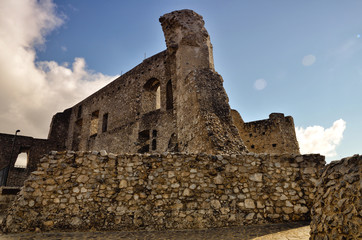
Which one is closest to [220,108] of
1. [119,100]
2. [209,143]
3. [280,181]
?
[209,143]

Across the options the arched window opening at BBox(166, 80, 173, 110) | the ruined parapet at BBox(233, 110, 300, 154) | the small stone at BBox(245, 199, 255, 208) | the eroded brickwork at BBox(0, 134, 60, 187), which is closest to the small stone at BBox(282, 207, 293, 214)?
the small stone at BBox(245, 199, 255, 208)

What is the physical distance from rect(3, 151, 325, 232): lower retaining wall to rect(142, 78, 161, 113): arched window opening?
8.50 metres

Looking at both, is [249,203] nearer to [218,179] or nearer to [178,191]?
[218,179]

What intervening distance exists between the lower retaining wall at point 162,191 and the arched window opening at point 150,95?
8.50 meters

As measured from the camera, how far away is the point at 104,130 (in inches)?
579

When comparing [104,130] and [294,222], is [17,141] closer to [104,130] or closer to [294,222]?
[104,130]

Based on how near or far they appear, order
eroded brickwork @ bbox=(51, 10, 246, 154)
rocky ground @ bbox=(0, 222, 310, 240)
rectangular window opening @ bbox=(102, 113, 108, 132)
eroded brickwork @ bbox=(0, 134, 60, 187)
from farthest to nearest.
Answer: eroded brickwork @ bbox=(0, 134, 60, 187) < rectangular window opening @ bbox=(102, 113, 108, 132) < eroded brickwork @ bbox=(51, 10, 246, 154) < rocky ground @ bbox=(0, 222, 310, 240)

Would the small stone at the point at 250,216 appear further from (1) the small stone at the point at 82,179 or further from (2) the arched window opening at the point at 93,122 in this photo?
(2) the arched window opening at the point at 93,122

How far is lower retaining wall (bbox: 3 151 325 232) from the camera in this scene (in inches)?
149

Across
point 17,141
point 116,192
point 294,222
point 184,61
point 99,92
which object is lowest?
point 294,222

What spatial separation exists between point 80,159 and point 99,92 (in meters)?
13.0

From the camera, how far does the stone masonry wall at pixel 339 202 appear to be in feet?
6.43

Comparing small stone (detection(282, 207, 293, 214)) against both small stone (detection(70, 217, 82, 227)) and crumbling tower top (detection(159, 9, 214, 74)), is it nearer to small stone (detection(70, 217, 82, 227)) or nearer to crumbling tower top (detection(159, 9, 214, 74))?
small stone (detection(70, 217, 82, 227))

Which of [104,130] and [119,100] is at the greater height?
[119,100]
